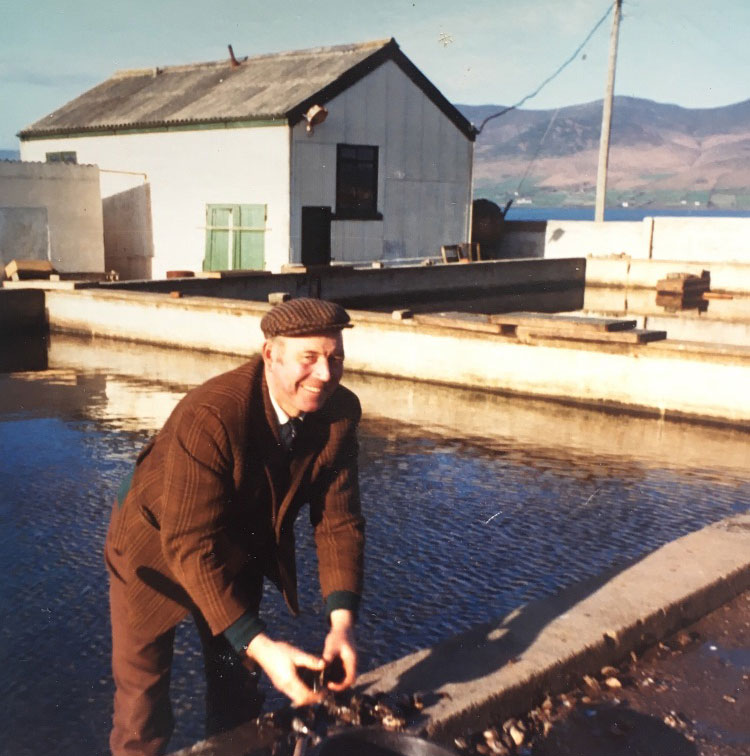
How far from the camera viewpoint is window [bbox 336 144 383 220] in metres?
24.4

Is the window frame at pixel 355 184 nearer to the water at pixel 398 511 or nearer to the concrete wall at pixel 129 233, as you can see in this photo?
the concrete wall at pixel 129 233

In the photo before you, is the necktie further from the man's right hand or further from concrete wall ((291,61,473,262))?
concrete wall ((291,61,473,262))

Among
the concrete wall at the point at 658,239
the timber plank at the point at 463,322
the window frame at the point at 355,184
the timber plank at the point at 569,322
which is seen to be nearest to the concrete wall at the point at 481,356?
the timber plank at the point at 463,322

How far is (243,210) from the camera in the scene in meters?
23.8

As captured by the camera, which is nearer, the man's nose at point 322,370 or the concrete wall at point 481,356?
the man's nose at point 322,370

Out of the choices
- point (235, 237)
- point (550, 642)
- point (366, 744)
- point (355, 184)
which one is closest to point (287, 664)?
point (366, 744)

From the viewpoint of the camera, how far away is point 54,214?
23.3 meters

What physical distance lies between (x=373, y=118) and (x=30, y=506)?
19.7 metres

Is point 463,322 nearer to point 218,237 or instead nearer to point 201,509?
point 201,509

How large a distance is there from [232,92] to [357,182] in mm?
4745

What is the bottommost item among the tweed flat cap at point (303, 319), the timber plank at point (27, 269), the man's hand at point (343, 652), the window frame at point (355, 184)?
the man's hand at point (343, 652)

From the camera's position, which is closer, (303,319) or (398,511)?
(303,319)

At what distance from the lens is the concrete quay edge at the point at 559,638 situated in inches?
132

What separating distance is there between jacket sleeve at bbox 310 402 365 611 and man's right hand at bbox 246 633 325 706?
363mm
